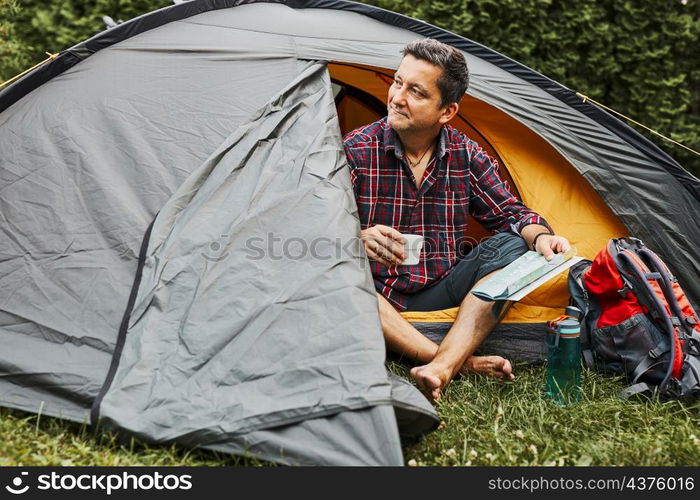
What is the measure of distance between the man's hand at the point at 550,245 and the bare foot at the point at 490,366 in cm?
35

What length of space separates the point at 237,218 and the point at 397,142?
665 millimetres

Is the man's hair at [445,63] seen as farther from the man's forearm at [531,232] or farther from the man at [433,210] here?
the man's forearm at [531,232]

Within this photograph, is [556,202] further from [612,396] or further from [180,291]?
[180,291]

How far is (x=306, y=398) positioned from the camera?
5.85ft

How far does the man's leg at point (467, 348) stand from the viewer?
2.29 m

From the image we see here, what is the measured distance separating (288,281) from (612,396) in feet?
3.33

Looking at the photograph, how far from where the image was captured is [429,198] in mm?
2635

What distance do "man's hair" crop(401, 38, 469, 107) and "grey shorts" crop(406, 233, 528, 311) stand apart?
0.49 meters

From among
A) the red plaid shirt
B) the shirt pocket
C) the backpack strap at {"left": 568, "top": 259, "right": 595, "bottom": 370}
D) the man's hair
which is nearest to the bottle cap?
the backpack strap at {"left": 568, "top": 259, "right": 595, "bottom": 370}

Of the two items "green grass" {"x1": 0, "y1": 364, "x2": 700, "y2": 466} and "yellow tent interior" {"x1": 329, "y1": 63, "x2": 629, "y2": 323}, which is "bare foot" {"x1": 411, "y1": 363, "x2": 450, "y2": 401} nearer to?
"green grass" {"x1": 0, "y1": 364, "x2": 700, "y2": 466}

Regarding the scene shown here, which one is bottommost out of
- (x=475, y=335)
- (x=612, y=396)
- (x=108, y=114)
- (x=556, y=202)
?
(x=612, y=396)

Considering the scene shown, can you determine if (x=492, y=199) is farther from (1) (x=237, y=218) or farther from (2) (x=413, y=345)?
(1) (x=237, y=218)

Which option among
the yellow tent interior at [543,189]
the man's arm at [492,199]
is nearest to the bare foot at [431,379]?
the yellow tent interior at [543,189]

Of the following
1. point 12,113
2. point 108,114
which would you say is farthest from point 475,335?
point 12,113
